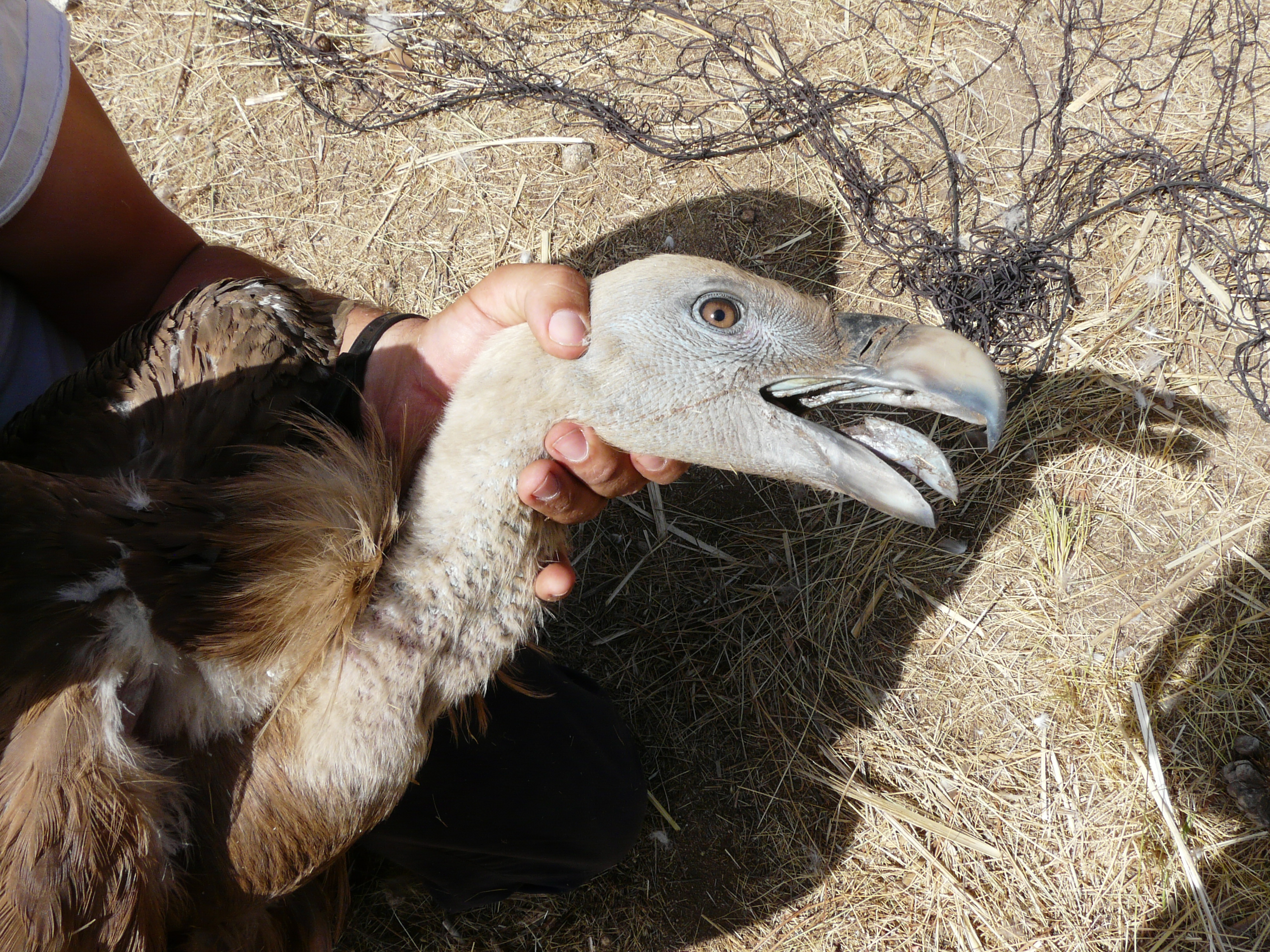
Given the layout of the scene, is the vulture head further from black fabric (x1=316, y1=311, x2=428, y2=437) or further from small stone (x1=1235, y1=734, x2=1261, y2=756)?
small stone (x1=1235, y1=734, x2=1261, y2=756)

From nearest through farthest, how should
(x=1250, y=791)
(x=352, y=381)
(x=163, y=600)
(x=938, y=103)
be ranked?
1. (x=163, y=600)
2. (x=352, y=381)
3. (x=1250, y=791)
4. (x=938, y=103)

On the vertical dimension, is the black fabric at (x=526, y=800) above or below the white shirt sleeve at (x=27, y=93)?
below

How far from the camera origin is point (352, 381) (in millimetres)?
1939

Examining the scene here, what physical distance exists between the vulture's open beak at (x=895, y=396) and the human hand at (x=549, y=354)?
16.6 inches

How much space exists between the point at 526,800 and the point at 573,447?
118 centimetres

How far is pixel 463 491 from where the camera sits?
1627 mm

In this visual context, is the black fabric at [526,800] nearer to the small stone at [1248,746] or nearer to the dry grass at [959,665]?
the dry grass at [959,665]

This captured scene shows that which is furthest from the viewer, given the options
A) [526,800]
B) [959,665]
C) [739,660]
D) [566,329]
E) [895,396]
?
[739,660]

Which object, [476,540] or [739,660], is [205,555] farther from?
[739,660]

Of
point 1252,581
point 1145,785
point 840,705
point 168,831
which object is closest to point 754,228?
point 840,705

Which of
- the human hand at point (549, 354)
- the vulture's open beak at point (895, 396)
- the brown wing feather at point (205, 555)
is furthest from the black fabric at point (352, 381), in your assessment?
the vulture's open beak at point (895, 396)

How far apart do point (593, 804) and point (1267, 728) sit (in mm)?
2165

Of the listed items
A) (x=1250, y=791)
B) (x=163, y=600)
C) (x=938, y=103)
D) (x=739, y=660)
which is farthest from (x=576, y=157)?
(x=1250, y=791)

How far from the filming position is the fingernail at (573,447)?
167 cm
